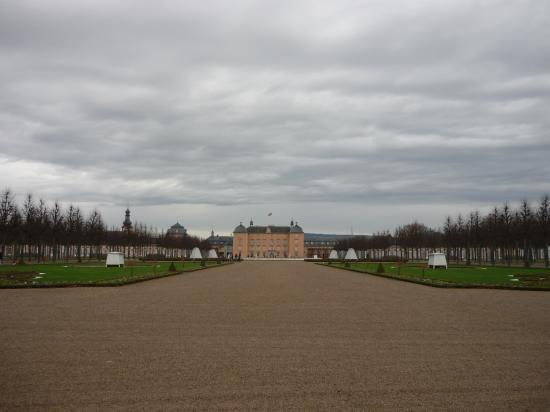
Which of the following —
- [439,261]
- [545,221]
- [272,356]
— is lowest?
[272,356]

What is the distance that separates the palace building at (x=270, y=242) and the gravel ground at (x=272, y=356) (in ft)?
447

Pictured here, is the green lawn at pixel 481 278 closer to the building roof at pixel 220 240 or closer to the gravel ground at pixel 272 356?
the gravel ground at pixel 272 356

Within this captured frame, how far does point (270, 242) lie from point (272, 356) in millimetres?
146223

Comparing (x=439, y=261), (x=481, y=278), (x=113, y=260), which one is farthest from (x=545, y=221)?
(x=113, y=260)

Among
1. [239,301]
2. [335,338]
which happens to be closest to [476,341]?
Result: [335,338]

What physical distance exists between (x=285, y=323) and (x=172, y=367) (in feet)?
16.2

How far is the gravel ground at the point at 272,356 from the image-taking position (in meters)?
6.70

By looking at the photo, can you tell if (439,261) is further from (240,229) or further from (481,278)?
(240,229)

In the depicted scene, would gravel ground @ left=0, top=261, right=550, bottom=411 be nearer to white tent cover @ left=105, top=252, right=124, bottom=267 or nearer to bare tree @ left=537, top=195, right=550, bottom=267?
white tent cover @ left=105, top=252, right=124, bottom=267

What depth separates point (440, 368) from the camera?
8.30 m

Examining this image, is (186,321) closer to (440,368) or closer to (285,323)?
(285,323)

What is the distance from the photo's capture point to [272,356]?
9.11 meters

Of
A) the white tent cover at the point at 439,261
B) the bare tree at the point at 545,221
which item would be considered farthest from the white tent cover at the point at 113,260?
the bare tree at the point at 545,221

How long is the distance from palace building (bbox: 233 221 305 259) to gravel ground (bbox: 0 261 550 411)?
5361 inches
